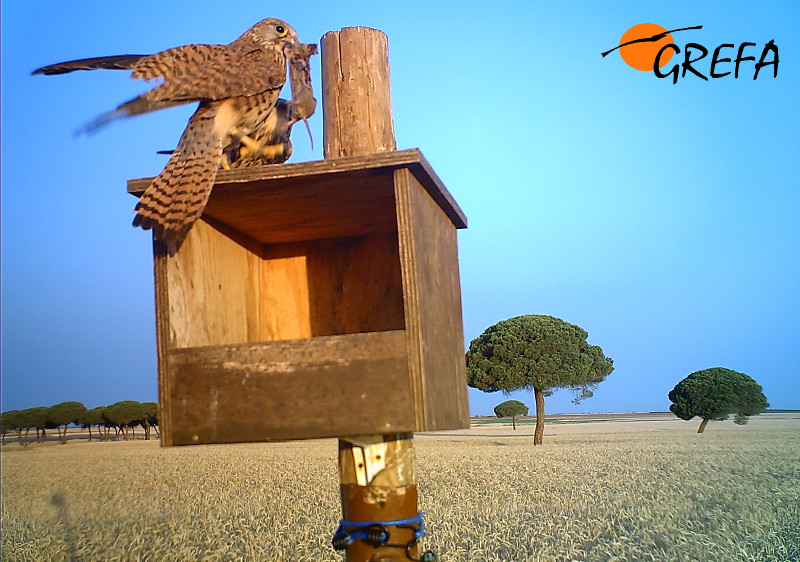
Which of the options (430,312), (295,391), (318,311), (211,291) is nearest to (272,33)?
(211,291)

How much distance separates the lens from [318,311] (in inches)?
160

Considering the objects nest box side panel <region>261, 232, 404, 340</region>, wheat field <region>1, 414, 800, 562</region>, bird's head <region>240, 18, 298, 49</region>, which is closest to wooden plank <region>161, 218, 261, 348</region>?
nest box side panel <region>261, 232, 404, 340</region>

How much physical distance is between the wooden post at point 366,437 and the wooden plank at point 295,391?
8cm

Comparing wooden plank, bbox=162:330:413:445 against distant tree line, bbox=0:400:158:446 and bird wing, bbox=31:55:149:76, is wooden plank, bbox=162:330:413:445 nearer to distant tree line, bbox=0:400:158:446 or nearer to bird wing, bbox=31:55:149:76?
bird wing, bbox=31:55:149:76

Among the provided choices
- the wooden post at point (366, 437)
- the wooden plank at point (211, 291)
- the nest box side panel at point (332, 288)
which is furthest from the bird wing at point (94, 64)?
the nest box side panel at point (332, 288)

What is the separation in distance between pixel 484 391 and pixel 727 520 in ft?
93.7

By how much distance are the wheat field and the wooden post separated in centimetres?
419

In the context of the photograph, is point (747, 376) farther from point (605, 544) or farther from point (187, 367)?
point (187, 367)

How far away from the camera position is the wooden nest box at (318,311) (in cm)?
286

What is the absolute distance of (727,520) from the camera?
31.8 ft

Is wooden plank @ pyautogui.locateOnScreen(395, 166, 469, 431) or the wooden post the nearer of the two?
wooden plank @ pyautogui.locateOnScreen(395, 166, 469, 431)

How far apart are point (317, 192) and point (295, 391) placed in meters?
0.89

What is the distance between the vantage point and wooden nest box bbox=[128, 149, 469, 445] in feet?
9.37

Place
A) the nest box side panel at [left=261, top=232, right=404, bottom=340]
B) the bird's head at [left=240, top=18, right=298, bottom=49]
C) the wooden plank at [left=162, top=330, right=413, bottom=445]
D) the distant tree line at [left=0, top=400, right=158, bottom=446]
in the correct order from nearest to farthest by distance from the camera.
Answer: the wooden plank at [left=162, top=330, right=413, bottom=445] < the bird's head at [left=240, top=18, right=298, bottom=49] < the nest box side panel at [left=261, top=232, right=404, bottom=340] < the distant tree line at [left=0, top=400, right=158, bottom=446]
